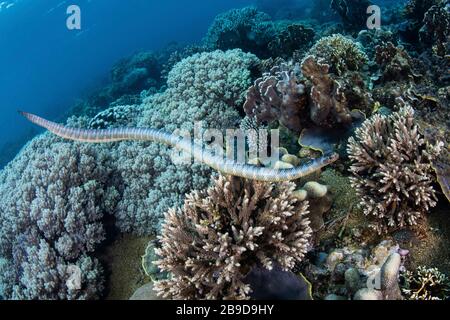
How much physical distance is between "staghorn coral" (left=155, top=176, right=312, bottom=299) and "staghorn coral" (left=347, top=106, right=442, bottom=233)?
670 millimetres

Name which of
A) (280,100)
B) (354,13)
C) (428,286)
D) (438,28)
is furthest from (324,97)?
(354,13)

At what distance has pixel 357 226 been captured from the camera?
10.5ft

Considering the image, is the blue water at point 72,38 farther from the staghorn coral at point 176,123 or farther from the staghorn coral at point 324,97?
the staghorn coral at point 324,97

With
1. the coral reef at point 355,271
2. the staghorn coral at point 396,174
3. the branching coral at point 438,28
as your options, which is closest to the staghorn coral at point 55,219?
the coral reef at point 355,271

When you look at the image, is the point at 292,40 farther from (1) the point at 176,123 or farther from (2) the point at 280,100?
(2) the point at 280,100

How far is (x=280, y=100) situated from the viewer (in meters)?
4.16

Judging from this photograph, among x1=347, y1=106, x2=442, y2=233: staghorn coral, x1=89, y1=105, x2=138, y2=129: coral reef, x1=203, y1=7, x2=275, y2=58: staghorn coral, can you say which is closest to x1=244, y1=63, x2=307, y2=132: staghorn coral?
x1=347, y1=106, x2=442, y2=233: staghorn coral

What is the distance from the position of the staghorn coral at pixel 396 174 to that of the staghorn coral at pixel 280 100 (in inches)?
35.4

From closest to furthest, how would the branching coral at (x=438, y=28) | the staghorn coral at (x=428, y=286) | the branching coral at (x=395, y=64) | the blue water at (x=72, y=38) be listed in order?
1. the staghorn coral at (x=428, y=286)
2. the branching coral at (x=395, y=64)
3. the branching coral at (x=438, y=28)
4. the blue water at (x=72, y=38)

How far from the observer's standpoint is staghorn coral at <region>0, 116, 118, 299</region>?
388 centimetres

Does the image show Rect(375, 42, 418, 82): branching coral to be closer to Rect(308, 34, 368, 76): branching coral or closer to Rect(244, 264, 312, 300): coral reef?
Rect(308, 34, 368, 76): branching coral

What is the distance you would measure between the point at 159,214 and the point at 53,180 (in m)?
1.63

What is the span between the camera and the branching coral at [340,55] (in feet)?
15.7

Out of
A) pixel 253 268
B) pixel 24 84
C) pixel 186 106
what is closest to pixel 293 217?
pixel 253 268
